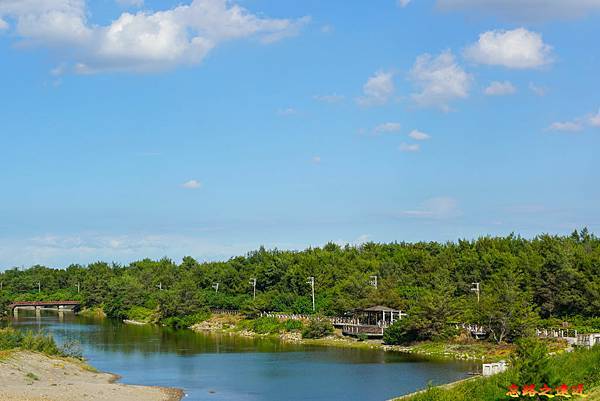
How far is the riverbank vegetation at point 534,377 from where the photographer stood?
83.8 feet

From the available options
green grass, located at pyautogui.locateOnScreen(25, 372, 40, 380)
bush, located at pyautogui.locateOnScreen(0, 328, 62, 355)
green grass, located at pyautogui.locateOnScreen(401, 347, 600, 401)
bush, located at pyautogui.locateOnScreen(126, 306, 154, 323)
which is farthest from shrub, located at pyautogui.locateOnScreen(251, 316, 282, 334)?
green grass, located at pyautogui.locateOnScreen(401, 347, 600, 401)

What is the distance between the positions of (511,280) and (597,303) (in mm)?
7894

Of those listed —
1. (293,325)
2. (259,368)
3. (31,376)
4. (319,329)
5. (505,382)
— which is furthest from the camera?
(293,325)

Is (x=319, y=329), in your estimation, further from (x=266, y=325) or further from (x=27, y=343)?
(x=27, y=343)

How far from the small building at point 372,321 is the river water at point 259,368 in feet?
17.6

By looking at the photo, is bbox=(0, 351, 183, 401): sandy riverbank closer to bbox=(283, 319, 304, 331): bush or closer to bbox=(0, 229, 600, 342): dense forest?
bbox=(0, 229, 600, 342): dense forest

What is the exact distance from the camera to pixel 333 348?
2510 inches

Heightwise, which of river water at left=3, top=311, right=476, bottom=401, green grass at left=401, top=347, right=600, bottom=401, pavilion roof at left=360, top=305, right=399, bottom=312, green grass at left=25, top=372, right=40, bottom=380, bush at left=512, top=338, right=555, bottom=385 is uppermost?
pavilion roof at left=360, top=305, right=399, bottom=312

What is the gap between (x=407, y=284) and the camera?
260ft

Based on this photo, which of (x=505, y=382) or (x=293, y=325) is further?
(x=293, y=325)

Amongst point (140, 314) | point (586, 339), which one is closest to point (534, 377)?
point (586, 339)

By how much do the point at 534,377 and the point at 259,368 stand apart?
28.8 m

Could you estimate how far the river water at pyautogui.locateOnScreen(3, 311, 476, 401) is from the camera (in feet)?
139

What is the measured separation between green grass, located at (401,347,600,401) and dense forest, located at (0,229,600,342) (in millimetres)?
25090
